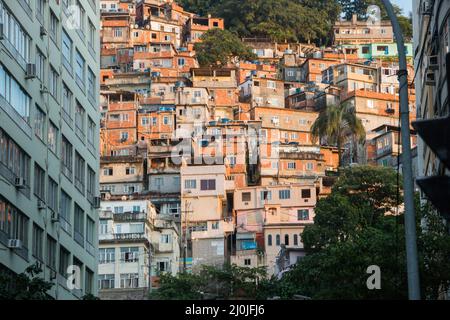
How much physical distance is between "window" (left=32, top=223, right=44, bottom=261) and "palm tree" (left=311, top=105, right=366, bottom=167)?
7296 centimetres

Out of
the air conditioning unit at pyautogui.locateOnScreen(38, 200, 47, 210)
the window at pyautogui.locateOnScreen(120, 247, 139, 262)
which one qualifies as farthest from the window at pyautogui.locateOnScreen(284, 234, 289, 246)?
the air conditioning unit at pyautogui.locateOnScreen(38, 200, 47, 210)

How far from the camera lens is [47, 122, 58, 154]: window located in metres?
46.5

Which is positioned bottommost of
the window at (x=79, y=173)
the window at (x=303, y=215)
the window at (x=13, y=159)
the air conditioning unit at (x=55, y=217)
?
the window at (x=303, y=215)

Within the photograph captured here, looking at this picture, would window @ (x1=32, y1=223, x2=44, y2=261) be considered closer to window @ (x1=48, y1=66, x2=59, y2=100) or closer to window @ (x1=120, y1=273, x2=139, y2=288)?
window @ (x1=48, y1=66, x2=59, y2=100)

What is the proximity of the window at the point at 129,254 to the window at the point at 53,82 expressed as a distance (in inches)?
A: 1712

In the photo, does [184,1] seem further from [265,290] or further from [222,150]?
[265,290]

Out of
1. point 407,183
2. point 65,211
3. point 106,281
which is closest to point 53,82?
point 65,211

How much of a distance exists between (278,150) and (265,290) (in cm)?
6166

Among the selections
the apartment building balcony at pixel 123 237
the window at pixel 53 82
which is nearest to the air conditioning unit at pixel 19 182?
the window at pixel 53 82

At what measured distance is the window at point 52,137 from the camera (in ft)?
153

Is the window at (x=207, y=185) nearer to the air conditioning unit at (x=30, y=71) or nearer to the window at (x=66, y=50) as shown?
the window at (x=66, y=50)

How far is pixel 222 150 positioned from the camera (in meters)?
117
